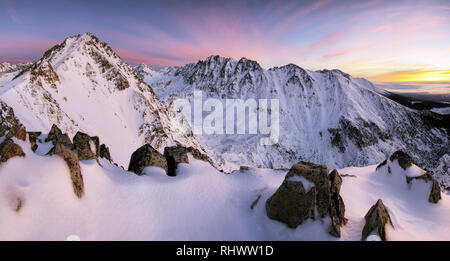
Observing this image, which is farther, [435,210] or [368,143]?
[368,143]

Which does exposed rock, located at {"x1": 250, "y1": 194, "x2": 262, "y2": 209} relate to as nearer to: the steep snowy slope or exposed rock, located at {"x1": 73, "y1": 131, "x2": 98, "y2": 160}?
exposed rock, located at {"x1": 73, "y1": 131, "x2": 98, "y2": 160}

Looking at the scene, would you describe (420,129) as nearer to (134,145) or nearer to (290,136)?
(290,136)

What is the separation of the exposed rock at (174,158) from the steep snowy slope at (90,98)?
38.4 meters

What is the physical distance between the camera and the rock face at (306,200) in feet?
40.3

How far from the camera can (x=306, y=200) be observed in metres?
12.4

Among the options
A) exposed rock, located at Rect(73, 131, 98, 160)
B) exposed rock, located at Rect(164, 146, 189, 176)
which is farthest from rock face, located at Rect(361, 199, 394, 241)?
exposed rock, located at Rect(73, 131, 98, 160)

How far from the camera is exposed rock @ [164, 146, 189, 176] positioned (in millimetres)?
19781

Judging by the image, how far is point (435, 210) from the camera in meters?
17.2

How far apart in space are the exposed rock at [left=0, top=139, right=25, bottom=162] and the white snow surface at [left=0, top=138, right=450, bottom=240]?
27 centimetres

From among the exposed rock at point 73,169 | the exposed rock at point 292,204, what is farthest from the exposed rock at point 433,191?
the exposed rock at point 73,169

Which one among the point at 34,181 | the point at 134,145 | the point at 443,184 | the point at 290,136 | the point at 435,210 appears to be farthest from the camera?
the point at 290,136
